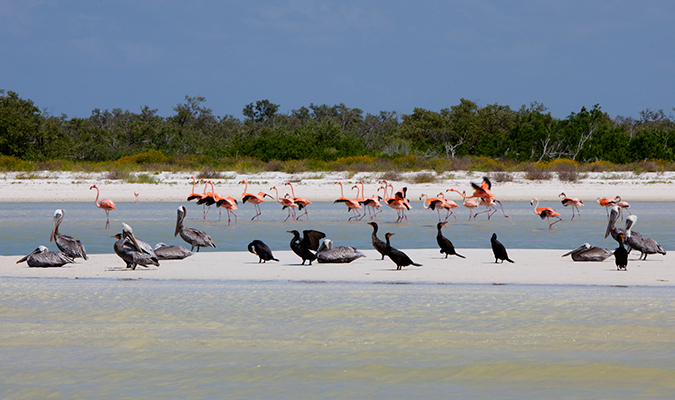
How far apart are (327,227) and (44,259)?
25.6ft

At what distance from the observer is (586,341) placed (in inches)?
213

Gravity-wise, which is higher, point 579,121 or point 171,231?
point 579,121

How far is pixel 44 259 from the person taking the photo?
9.20 m

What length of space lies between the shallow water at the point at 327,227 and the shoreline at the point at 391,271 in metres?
2.28

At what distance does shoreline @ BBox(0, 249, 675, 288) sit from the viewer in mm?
8125

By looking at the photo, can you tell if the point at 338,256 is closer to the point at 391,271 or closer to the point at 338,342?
the point at 391,271

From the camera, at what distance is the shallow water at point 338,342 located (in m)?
4.43

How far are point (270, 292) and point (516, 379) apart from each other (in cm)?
351

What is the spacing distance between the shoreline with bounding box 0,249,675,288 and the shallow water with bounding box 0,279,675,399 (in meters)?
0.49

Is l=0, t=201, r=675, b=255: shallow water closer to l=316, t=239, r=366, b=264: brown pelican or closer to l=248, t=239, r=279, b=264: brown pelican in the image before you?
l=248, t=239, r=279, b=264: brown pelican

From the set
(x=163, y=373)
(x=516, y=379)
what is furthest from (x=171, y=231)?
(x=516, y=379)

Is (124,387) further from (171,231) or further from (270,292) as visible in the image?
(171,231)

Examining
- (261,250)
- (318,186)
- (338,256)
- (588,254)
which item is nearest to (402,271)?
(338,256)

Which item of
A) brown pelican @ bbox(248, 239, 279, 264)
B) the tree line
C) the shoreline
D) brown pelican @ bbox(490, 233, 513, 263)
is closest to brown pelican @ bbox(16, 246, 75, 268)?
the shoreline
